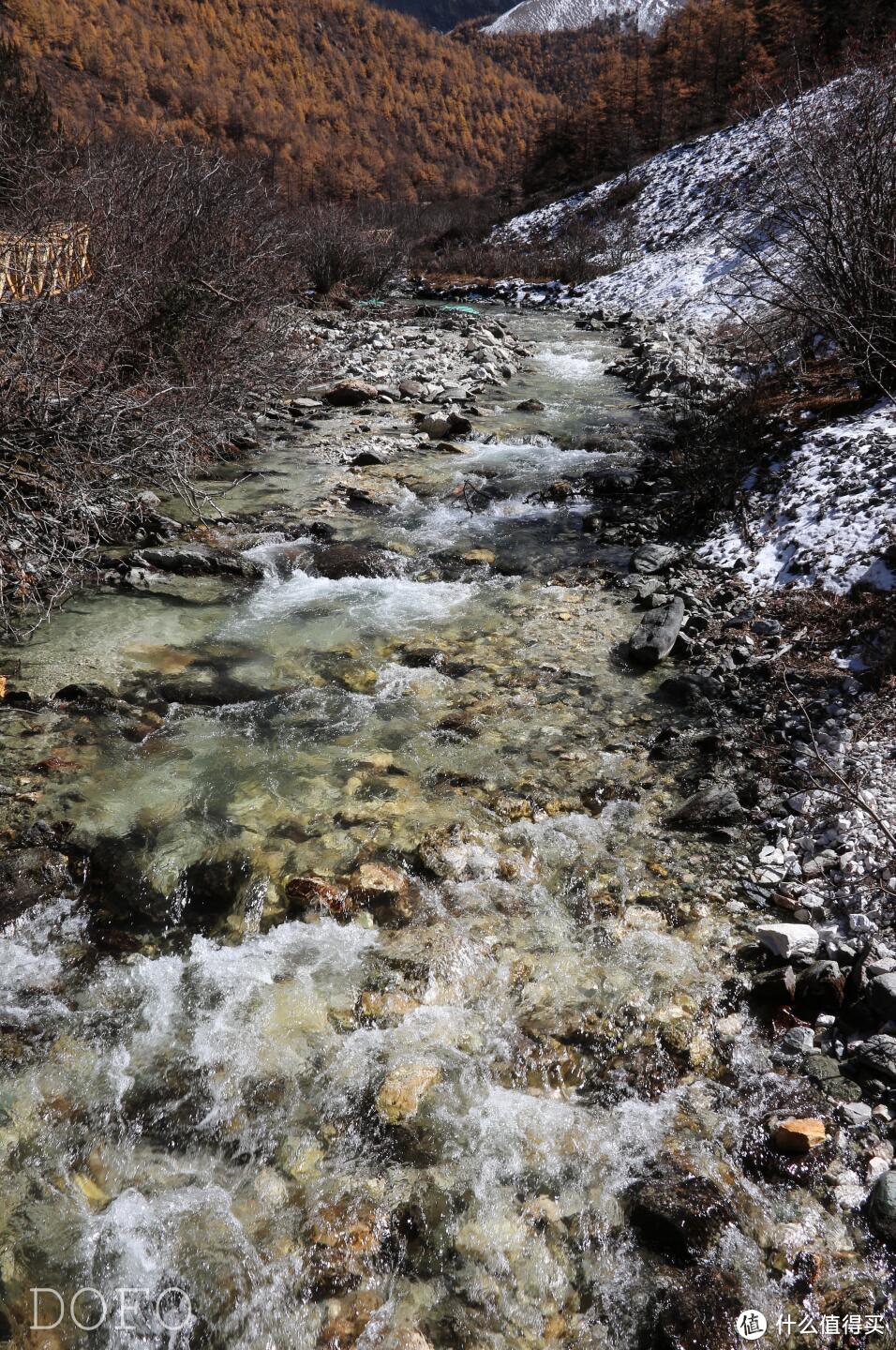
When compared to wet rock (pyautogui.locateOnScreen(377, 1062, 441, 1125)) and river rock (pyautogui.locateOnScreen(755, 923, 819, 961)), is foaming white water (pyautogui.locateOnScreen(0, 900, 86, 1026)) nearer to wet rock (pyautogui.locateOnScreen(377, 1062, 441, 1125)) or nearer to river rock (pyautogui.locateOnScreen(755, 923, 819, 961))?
wet rock (pyautogui.locateOnScreen(377, 1062, 441, 1125))

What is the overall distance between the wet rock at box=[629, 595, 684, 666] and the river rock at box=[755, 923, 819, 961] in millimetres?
2266

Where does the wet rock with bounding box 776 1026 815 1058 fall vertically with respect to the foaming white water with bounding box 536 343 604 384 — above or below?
below

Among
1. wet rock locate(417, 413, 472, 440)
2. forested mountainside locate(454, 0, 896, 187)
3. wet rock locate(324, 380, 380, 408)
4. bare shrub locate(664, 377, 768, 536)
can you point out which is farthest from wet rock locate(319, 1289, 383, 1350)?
forested mountainside locate(454, 0, 896, 187)

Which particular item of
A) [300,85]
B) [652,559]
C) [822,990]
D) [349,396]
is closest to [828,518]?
[652,559]

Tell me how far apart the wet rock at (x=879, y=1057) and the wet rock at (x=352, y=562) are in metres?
4.62

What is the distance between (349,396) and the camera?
10570 mm

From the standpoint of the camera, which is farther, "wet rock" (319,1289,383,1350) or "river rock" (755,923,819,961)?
"river rock" (755,923,819,961)

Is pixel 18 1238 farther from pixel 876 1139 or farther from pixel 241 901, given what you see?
pixel 876 1139

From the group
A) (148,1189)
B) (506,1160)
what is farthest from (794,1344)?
(148,1189)

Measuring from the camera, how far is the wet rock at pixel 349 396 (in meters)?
10.5

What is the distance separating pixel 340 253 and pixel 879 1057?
18922 mm

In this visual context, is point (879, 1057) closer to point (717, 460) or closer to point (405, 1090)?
point (405, 1090)

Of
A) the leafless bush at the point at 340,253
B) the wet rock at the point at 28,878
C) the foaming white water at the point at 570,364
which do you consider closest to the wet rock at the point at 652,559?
the wet rock at the point at 28,878

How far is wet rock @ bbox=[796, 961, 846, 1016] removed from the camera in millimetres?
2609
